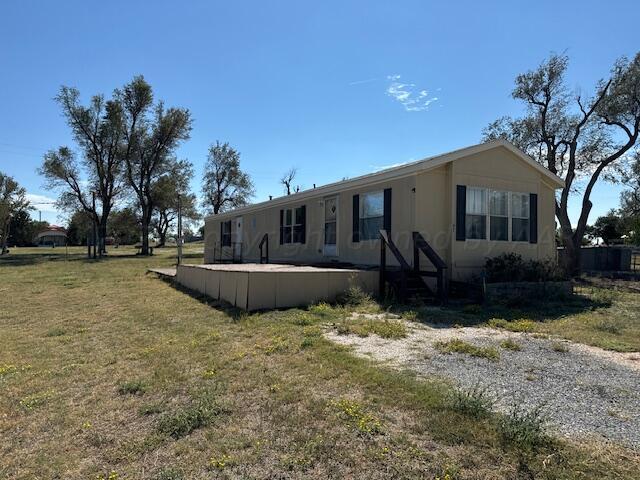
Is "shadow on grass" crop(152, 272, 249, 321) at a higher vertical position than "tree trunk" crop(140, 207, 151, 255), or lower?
lower

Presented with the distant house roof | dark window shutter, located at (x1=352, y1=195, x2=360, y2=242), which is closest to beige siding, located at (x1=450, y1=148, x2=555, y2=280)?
dark window shutter, located at (x1=352, y1=195, x2=360, y2=242)

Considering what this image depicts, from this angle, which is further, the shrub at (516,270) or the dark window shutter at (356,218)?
the dark window shutter at (356,218)

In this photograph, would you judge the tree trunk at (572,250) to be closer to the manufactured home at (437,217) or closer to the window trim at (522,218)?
the manufactured home at (437,217)

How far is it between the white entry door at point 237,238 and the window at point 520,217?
1088 centimetres

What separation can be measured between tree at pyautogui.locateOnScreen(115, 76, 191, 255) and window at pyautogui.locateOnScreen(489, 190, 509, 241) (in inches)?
1125

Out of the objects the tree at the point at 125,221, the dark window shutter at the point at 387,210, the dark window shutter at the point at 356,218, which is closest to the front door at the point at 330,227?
the dark window shutter at the point at 356,218

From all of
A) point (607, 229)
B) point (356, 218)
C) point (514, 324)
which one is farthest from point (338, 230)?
point (607, 229)

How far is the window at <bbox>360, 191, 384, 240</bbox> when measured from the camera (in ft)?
35.3

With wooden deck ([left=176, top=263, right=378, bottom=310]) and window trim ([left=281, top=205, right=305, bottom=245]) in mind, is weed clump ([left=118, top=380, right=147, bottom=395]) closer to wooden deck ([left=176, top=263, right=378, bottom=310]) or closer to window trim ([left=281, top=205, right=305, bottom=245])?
wooden deck ([left=176, top=263, right=378, bottom=310])

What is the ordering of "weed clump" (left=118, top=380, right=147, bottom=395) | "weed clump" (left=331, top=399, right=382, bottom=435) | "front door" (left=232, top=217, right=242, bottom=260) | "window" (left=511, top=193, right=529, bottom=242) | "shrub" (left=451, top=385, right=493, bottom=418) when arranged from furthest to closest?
"front door" (left=232, top=217, right=242, bottom=260), "window" (left=511, top=193, right=529, bottom=242), "weed clump" (left=118, top=380, right=147, bottom=395), "shrub" (left=451, top=385, right=493, bottom=418), "weed clump" (left=331, top=399, right=382, bottom=435)

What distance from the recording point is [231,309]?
8.27m

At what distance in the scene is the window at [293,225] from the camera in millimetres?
14078

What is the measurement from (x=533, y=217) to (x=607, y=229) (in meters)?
36.0

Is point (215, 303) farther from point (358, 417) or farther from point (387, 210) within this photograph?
point (358, 417)
